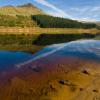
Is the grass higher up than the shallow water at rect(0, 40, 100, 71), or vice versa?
Answer: the shallow water at rect(0, 40, 100, 71)

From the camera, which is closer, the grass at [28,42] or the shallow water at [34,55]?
the shallow water at [34,55]

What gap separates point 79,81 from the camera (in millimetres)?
21188

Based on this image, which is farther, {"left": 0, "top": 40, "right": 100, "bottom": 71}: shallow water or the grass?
the grass

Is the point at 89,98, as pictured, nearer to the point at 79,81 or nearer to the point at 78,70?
the point at 79,81

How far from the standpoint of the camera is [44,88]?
753 inches

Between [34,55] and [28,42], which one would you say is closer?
[34,55]

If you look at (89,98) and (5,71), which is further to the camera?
(5,71)

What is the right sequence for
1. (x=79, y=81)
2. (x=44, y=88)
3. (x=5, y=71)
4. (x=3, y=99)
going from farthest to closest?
(x=5, y=71), (x=79, y=81), (x=44, y=88), (x=3, y=99)

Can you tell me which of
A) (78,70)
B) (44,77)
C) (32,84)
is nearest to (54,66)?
(78,70)

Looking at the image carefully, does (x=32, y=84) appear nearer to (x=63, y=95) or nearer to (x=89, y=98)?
(x=63, y=95)

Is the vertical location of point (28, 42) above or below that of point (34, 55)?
below

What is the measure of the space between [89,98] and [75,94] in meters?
1.11

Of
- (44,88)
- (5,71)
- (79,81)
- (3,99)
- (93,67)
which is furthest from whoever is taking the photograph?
(93,67)

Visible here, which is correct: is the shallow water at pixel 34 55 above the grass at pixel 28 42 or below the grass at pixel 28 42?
above
